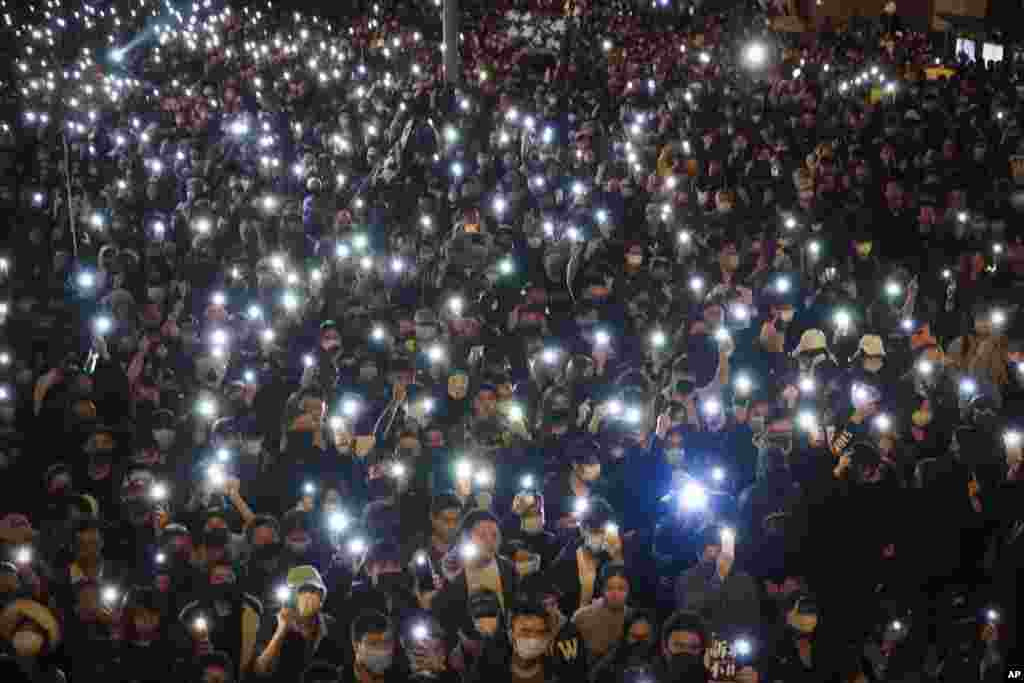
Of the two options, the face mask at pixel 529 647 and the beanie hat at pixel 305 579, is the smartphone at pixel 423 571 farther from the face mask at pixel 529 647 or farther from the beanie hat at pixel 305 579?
the face mask at pixel 529 647

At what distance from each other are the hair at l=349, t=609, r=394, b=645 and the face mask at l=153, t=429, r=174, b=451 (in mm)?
2511

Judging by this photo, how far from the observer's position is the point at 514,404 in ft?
23.4

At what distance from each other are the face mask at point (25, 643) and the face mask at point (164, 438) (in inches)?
81.6

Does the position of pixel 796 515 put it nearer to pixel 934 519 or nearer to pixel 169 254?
pixel 934 519

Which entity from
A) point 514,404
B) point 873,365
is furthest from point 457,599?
point 873,365

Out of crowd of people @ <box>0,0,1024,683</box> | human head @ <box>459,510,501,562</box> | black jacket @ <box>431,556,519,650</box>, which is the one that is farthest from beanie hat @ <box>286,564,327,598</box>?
human head @ <box>459,510,501,562</box>

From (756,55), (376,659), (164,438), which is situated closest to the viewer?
(376,659)

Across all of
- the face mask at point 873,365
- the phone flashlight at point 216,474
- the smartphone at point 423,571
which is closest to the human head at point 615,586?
the smartphone at point 423,571

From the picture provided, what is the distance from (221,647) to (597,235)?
20.5 feet

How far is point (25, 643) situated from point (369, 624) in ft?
4.96

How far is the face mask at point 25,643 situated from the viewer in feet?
15.4

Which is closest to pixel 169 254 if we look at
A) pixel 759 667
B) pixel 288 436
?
pixel 288 436

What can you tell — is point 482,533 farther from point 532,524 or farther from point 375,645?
point 375,645

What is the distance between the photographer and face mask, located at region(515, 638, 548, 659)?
15.3 ft
